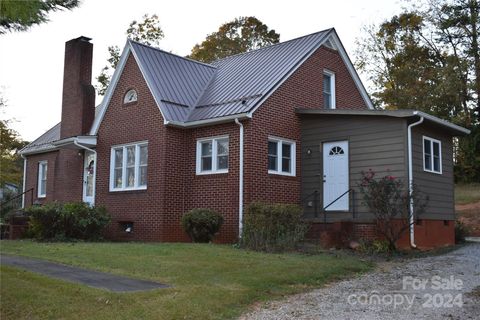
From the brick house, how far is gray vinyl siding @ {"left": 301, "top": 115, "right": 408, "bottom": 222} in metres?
0.03

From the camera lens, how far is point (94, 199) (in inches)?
755

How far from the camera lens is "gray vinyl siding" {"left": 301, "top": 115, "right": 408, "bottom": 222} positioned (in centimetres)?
1484

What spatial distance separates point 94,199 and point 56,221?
327 centimetres

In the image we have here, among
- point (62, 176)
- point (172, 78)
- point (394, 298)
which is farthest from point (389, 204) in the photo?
point (62, 176)

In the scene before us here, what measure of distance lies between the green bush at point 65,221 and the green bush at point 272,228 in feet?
17.0

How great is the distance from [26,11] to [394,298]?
6.50m

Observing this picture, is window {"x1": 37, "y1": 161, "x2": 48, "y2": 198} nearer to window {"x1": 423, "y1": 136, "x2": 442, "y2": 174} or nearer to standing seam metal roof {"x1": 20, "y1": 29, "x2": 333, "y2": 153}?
standing seam metal roof {"x1": 20, "y1": 29, "x2": 333, "y2": 153}

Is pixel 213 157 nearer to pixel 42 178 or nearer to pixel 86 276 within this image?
pixel 86 276

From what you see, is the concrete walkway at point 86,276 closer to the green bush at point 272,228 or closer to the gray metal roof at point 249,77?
the green bush at point 272,228

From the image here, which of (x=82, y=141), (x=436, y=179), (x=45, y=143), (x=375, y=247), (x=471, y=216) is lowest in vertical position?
(x=375, y=247)

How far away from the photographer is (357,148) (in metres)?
15.8

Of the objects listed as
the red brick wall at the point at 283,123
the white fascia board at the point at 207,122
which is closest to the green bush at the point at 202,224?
the red brick wall at the point at 283,123

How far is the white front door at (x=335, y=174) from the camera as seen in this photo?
1609 cm

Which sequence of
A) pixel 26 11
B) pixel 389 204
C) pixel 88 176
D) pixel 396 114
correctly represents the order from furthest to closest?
pixel 88 176, pixel 396 114, pixel 389 204, pixel 26 11
